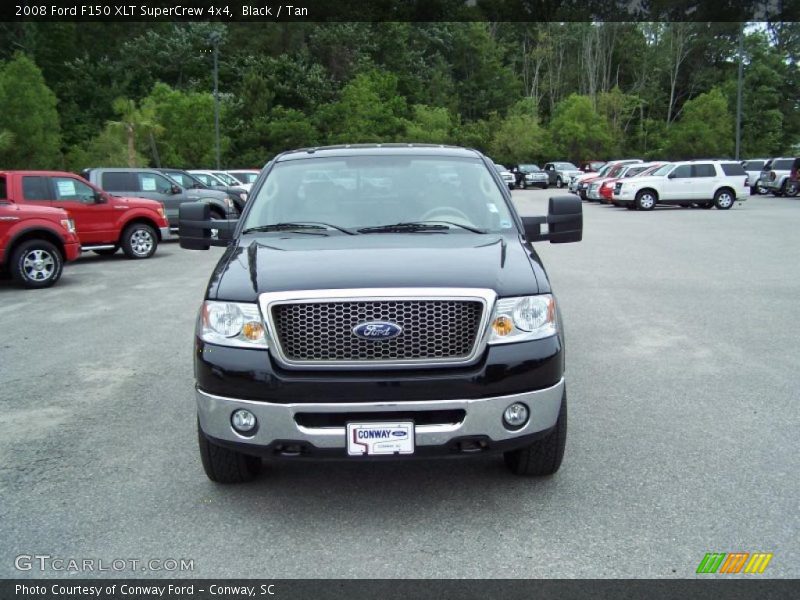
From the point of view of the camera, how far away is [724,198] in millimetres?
30359

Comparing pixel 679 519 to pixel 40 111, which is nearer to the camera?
pixel 679 519

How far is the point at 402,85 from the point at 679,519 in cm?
7415

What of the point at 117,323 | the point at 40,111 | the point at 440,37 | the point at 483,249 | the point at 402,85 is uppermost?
the point at 440,37

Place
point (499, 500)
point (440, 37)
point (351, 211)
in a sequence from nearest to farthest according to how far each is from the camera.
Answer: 1. point (499, 500)
2. point (351, 211)
3. point (440, 37)

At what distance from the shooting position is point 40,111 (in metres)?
37.1

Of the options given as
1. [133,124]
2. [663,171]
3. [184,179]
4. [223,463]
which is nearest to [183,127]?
[133,124]

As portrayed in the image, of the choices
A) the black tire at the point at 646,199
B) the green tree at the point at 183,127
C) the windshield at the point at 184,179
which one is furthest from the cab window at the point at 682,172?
the green tree at the point at 183,127

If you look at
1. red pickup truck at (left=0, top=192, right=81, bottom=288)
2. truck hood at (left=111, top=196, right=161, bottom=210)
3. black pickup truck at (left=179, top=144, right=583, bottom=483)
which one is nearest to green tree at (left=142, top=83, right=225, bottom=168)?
truck hood at (left=111, top=196, right=161, bottom=210)

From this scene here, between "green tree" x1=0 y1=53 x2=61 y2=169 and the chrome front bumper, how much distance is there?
35771 millimetres

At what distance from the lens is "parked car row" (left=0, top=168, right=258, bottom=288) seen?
41.0ft

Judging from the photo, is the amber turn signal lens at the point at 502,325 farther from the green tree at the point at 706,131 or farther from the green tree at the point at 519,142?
the green tree at the point at 519,142

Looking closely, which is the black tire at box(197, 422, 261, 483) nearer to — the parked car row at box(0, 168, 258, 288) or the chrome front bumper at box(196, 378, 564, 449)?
the chrome front bumper at box(196, 378, 564, 449)

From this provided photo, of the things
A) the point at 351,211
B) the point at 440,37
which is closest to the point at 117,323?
the point at 351,211

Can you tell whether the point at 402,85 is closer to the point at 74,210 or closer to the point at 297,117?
the point at 297,117
